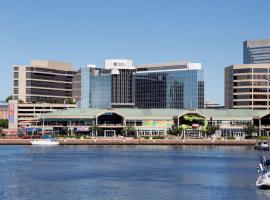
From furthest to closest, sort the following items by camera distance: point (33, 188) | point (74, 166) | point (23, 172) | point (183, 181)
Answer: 1. point (74, 166)
2. point (23, 172)
3. point (183, 181)
4. point (33, 188)

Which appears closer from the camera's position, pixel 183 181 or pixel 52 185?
pixel 52 185

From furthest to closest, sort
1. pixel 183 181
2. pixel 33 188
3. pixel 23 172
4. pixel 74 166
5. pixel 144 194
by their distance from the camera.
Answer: pixel 74 166 < pixel 23 172 < pixel 183 181 < pixel 33 188 < pixel 144 194

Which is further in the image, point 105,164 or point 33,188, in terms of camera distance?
point 105,164

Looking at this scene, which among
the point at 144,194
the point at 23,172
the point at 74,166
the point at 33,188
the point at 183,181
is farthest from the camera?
the point at 74,166

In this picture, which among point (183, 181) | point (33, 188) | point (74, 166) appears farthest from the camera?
point (74, 166)

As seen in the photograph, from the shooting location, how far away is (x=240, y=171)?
364ft

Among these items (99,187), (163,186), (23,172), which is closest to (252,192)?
(163,186)

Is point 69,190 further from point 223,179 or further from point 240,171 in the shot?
point 240,171

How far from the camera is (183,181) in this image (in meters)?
94.8

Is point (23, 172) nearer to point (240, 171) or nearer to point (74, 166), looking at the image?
point (74, 166)

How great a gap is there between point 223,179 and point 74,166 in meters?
32.7

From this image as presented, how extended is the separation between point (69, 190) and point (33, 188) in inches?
190

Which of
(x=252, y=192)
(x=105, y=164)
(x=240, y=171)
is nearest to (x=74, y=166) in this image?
(x=105, y=164)

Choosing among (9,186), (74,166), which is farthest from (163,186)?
(74,166)
